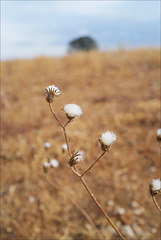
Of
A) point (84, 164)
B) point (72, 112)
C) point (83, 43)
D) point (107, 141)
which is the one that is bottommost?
point (107, 141)

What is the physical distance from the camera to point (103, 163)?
2.18 metres

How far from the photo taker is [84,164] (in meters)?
2.17

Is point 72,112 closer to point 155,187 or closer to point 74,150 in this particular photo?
point 74,150

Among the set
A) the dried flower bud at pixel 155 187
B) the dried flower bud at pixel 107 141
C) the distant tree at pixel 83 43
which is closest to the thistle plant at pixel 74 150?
the dried flower bud at pixel 107 141

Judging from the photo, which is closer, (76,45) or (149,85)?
(149,85)

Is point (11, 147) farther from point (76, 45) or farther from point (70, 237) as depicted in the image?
point (76, 45)

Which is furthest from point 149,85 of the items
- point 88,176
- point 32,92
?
point 88,176

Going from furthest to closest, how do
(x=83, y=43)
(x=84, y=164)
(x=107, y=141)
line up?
(x=83, y=43) < (x=84, y=164) < (x=107, y=141)

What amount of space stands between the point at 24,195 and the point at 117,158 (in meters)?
0.93

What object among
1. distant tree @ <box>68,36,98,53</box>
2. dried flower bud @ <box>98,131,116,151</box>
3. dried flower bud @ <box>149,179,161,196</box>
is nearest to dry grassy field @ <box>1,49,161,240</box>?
dried flower bud @ <box>98,131,116,151</box>

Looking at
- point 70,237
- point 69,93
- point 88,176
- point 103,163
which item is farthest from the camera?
point 69,93

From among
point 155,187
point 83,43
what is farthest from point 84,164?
point 83,43

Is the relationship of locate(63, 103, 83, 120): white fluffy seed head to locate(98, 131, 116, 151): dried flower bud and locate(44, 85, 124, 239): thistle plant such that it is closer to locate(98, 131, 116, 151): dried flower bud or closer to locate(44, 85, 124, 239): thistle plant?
locate(44, 85, 124, 239): thistle plant

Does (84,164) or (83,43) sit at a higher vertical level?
(83,43)
